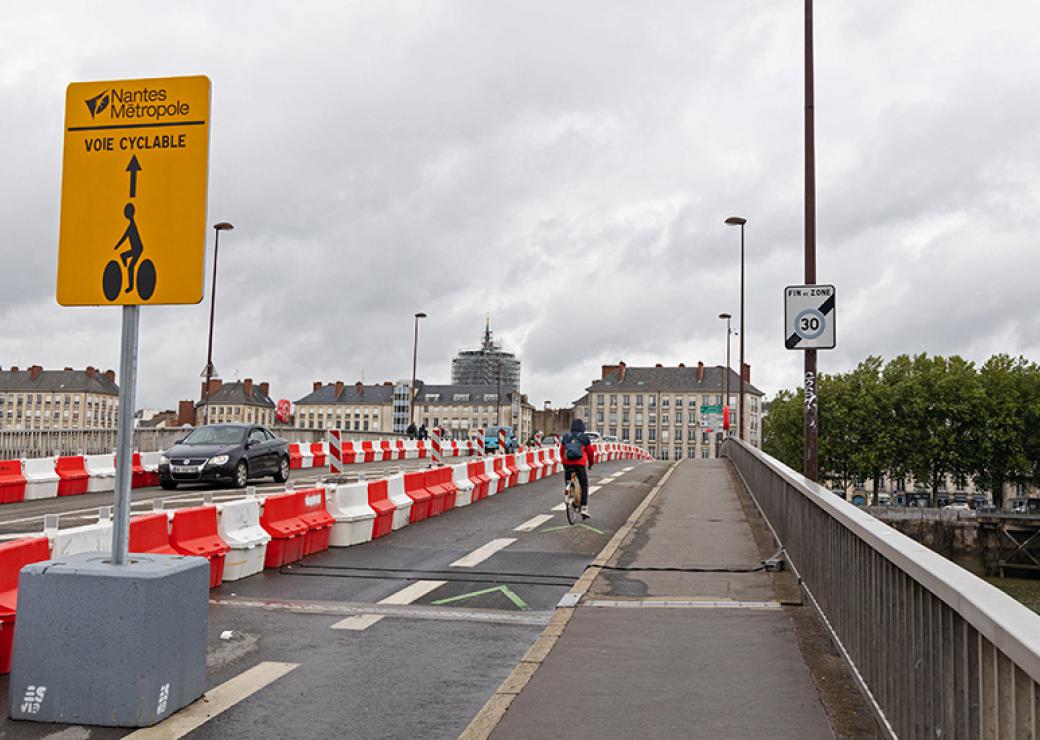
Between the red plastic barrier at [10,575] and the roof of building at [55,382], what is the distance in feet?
634

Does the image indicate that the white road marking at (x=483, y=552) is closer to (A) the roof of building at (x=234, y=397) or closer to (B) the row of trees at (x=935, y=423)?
(B) the row of trees at (x=935, y=423)

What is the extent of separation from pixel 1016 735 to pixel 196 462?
21.0m

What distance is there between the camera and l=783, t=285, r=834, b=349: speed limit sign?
13141mm

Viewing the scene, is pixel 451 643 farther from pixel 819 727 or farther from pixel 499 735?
pixel 819 727

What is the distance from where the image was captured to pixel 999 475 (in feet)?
287

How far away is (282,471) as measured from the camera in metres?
25.1

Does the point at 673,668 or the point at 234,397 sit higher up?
the point at 234,397

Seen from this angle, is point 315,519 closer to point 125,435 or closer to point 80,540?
point 80,540

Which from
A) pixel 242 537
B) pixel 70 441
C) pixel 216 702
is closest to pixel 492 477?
pixel 242 537

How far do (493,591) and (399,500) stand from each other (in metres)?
5.87

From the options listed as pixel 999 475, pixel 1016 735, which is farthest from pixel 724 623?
pixel 999 475

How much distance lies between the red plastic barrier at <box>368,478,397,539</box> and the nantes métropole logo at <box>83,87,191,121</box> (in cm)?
924

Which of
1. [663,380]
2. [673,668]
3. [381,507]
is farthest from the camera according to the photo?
[663,380]

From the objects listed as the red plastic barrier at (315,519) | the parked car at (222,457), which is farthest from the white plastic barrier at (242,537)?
the parked car at (222,457)
